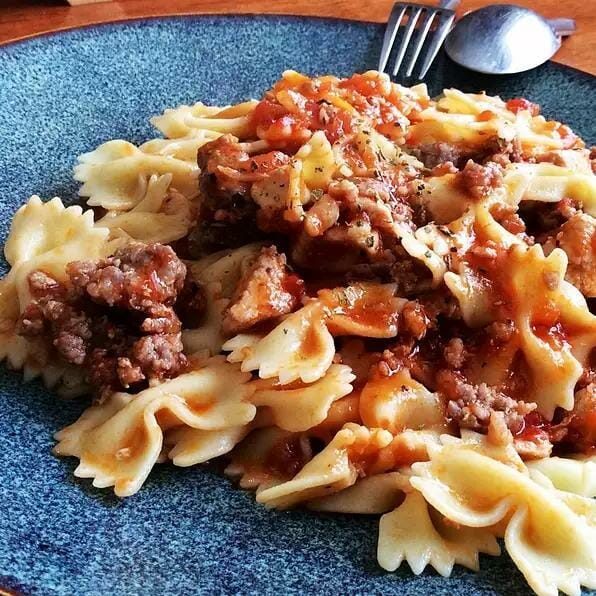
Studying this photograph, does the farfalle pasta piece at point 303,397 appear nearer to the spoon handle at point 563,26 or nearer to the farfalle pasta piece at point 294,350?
the farfalle pasta piece at point 294,350

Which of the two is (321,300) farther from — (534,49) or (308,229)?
(534,49)

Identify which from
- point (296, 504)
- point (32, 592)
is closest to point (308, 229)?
point (296, 504)

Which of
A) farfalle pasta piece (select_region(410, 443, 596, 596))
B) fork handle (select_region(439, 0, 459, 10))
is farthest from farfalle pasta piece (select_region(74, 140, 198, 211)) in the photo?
fork handle (select_region(439, 0, 459, 10))

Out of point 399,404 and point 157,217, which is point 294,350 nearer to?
point 399,404

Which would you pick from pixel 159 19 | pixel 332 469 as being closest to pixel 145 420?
pixel 332 469

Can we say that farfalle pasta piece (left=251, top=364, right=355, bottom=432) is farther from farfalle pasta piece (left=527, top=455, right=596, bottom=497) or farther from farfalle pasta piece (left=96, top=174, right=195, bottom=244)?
farfalle pasta piece (left=96, top=174, right=195, bottom=244)
